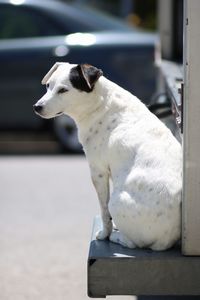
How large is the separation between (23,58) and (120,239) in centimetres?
556

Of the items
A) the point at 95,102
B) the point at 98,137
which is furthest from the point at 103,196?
the point at 95,102

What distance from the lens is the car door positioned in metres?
9.16

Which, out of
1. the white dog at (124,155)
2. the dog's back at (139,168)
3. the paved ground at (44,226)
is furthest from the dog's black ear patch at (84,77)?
the paved ground at (44,226)

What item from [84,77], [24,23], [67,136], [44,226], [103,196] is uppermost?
[84,77]

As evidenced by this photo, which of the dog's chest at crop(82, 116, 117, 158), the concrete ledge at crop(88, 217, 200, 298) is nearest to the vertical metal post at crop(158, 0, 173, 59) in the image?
the dog's chest at crop(82, 116, 117, 158)

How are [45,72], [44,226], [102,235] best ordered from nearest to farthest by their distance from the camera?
[102,235], [44,226], [45,72]

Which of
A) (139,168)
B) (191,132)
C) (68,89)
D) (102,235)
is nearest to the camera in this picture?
(191,132)

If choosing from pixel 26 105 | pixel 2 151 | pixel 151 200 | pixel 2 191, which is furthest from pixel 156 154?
pixel 2 151

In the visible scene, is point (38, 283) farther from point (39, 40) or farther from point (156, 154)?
point (39, 40)

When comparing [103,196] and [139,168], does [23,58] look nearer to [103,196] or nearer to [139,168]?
[103,196]

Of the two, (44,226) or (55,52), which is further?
(55,52)

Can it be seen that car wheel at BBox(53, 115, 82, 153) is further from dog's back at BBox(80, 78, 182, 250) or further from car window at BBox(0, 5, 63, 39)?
dog's back at BBox(80, 78, 182, 250)

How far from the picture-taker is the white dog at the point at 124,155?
386 centimetres

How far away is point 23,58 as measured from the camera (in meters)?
9.26
